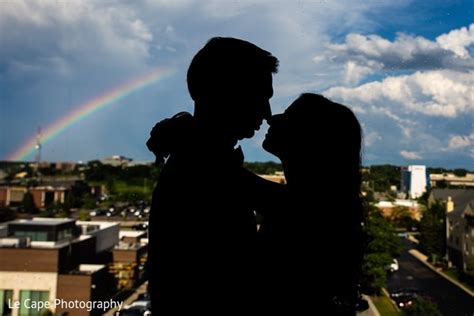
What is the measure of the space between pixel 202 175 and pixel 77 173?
10.6 m

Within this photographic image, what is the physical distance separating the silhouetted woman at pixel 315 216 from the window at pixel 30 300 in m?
2.29

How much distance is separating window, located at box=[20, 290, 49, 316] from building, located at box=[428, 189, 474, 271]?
243 inches

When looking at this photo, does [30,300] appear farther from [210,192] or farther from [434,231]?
[434,231]

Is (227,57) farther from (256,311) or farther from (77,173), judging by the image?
(77,173)

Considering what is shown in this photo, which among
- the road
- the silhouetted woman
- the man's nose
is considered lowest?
the road

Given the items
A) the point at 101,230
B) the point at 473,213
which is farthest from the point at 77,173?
the point at 473,213

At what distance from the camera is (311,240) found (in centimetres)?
42

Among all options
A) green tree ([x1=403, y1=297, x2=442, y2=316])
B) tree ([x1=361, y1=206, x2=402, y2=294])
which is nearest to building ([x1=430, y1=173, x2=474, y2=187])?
tree ([x1=361, y1=206, x2=402, y2=294])

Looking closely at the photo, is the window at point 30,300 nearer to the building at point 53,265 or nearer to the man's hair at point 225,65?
the building at point 53,265

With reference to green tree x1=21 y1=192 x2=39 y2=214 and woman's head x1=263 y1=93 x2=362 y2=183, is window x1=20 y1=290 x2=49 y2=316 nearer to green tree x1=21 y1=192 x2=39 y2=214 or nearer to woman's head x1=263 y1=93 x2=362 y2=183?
woman's head x1=263 y1=93 x2=362 y2=183

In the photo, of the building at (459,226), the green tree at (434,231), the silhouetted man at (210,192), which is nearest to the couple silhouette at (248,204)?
the silhouetted man at (210,192)

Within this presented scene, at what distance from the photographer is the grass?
5.32 metres

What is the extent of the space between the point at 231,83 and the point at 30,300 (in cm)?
277

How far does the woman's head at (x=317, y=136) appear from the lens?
0.45 meters
